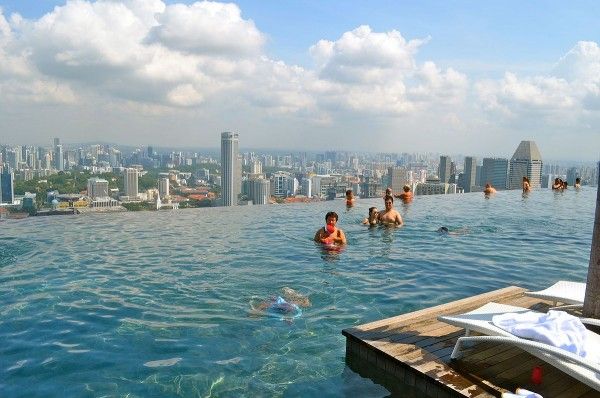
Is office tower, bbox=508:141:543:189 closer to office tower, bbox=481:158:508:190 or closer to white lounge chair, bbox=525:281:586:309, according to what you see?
office tower, bbox=481:158:508:190

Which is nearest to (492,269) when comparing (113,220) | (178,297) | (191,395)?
(178,297)

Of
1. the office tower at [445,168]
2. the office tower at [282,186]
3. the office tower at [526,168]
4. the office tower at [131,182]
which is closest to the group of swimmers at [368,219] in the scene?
the office tower at [282,186]

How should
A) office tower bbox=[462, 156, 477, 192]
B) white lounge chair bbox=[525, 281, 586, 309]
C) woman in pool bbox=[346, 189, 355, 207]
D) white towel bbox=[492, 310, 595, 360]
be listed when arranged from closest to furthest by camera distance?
white towel bbox=[492, 310, 595, 360] → white lounge chair bbox=[525, 281, 586, 309] → woman in pool bbox=[346, 189, 355, 207] → office tower bbox=[462, 156, 477, 192]

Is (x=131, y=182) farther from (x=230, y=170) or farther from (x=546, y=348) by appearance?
(x=546, y=348)

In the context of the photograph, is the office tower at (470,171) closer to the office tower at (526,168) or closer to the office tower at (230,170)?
the office tower at (526,168)

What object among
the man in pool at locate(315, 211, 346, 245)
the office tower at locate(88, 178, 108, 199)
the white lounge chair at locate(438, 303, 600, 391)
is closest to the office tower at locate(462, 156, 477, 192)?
the office tower at locate(88, 178, 108, 199)

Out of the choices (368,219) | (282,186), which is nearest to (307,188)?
(282,186)
